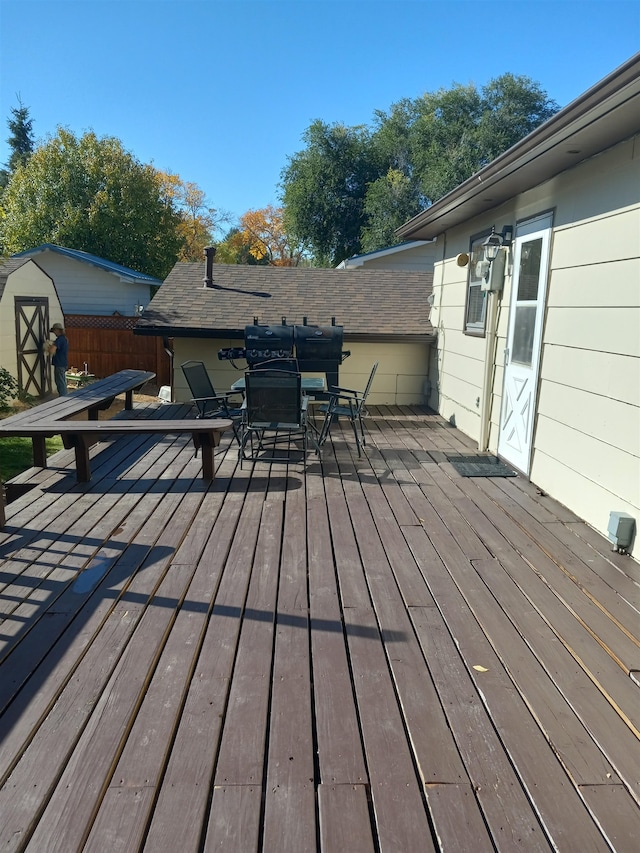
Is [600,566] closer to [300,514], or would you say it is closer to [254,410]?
[300,514]

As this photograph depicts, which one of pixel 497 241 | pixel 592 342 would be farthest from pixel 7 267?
pixel 592 342

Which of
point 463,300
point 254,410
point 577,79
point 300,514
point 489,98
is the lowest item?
point 300,514

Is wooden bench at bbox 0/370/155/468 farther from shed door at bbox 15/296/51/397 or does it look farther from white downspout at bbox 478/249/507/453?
shed door at bbox 15/296/51/397

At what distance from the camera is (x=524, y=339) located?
5.29m

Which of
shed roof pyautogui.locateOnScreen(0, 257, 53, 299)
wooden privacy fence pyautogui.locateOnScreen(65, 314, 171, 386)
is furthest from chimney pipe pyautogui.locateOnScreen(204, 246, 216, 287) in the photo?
wooden privacy fence pyautogui.locateOnScreen(65, 314, 171, 386)

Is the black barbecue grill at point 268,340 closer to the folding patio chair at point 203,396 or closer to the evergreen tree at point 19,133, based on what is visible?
the folding patio chair at point 203,396

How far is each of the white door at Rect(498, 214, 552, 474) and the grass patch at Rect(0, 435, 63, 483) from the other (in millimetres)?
4808

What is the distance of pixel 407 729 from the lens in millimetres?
2012

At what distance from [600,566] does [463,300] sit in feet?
15.5

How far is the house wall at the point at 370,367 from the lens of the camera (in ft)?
29.9

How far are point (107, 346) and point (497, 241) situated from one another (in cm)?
1149

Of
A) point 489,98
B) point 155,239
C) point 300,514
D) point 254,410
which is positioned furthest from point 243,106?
point 300,514

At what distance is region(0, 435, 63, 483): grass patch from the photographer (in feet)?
21.3

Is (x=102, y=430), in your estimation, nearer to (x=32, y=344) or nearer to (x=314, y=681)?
(x=314, y=681)
